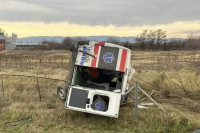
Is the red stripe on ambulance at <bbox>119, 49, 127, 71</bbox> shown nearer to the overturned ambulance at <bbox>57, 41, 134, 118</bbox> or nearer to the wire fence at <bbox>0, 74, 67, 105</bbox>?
the overturned ambulance at <bbox>57, 41, 134, 118</bbox>

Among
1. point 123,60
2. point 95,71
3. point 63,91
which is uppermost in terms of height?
point 123,60

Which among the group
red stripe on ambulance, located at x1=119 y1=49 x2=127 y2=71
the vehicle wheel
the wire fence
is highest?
red stripe on ambulance, located at x1=119 y1=49 x2=127 y2=71

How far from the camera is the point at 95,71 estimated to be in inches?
352

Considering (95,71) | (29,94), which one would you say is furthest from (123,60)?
(29,94)

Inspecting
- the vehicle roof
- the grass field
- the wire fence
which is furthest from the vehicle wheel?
the wire fence

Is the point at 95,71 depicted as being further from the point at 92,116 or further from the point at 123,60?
the point at 92,116

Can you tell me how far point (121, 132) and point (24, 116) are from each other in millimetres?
3199

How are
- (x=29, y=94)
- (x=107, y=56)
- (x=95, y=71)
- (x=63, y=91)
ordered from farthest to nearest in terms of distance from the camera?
(x=29, y=94) → (x=95, y=71) → (x=63, y=91) → (x=107, y=56)

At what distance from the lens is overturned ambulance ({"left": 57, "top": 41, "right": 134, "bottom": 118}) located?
719 cm

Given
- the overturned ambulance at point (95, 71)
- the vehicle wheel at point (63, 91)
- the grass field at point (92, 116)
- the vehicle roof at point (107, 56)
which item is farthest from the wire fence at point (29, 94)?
the vehicle roof at point (107, 56)

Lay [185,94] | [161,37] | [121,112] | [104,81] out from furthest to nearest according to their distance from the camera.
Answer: [161,37], [185,94], [104,81], [121,112]

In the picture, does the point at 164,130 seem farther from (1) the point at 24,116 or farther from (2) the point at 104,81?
(1) the point at 24,116

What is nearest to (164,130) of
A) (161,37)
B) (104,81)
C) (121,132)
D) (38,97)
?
(121,132)

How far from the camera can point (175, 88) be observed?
11625mm
